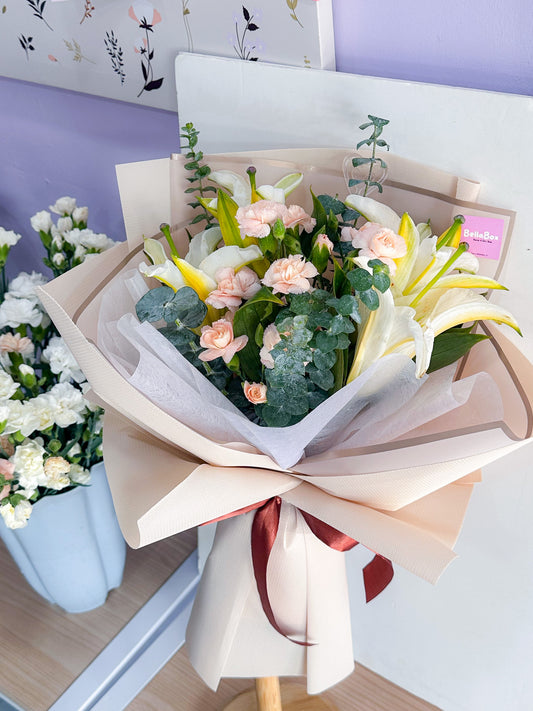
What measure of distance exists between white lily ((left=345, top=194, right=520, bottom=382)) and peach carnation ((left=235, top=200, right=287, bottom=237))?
0.07 m

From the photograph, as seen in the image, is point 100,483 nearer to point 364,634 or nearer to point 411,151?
point 364,634

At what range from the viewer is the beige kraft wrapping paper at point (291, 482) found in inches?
16.9

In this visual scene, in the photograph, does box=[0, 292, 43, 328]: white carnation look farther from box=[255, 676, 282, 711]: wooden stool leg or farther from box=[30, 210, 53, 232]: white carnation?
box=[255, 676, 282, 711]: wooden stool leg

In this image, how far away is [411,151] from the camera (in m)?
0.53

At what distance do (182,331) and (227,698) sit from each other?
0.55 meters

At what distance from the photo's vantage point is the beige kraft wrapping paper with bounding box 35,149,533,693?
1.41 feet

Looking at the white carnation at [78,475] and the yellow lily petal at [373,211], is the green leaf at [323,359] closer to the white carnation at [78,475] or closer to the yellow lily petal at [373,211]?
the yellow lily petal at [373,211]

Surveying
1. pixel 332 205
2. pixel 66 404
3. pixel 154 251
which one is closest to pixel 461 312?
pixel 332 205

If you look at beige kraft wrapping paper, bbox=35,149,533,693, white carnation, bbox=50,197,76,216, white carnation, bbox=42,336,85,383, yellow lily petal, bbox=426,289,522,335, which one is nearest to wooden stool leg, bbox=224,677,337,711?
beige kraft wrapping paper, bbox=35,149,533,693

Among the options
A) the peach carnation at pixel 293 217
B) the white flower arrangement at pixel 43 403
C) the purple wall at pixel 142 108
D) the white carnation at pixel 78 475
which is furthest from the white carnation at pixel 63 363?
the peach carnation at pixel 293 217

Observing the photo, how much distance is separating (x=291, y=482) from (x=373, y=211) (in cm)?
21

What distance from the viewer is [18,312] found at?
2.45 feet

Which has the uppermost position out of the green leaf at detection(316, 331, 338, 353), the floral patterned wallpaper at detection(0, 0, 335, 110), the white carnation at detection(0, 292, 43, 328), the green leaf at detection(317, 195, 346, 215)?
the floral patterned wallpaper at detection(0, 0, 335, 110)

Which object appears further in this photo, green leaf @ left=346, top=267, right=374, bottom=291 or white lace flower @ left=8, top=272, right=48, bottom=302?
white lace flower @ left=8, top=272, right=48, bottom=302
